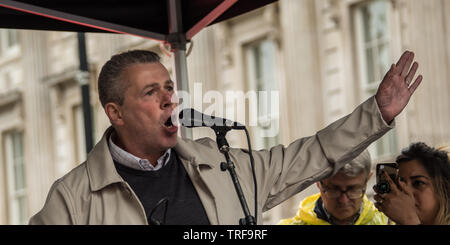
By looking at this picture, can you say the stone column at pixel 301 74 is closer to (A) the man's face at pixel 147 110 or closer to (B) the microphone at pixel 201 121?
(A) the man's face at pixel 147 110

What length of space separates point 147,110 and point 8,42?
64.4 ft

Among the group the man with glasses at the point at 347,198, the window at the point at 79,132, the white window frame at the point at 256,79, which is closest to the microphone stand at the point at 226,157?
the man with glasses at the point at 347,198

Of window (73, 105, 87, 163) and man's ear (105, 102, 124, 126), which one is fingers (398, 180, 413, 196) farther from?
window (73, 105, 87, 163)

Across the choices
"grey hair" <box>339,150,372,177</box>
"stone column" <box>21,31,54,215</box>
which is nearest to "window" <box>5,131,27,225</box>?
"stone column" <box>21,31,54,215</box>

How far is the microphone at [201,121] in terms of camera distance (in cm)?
354

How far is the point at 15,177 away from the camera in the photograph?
74.2 feet

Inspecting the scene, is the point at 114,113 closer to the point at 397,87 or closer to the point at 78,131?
the point at 397,87

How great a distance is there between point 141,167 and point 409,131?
9.74 metres

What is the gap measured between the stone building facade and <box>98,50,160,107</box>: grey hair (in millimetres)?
5907

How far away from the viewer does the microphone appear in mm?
3541

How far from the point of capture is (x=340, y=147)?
3809 millimetres
